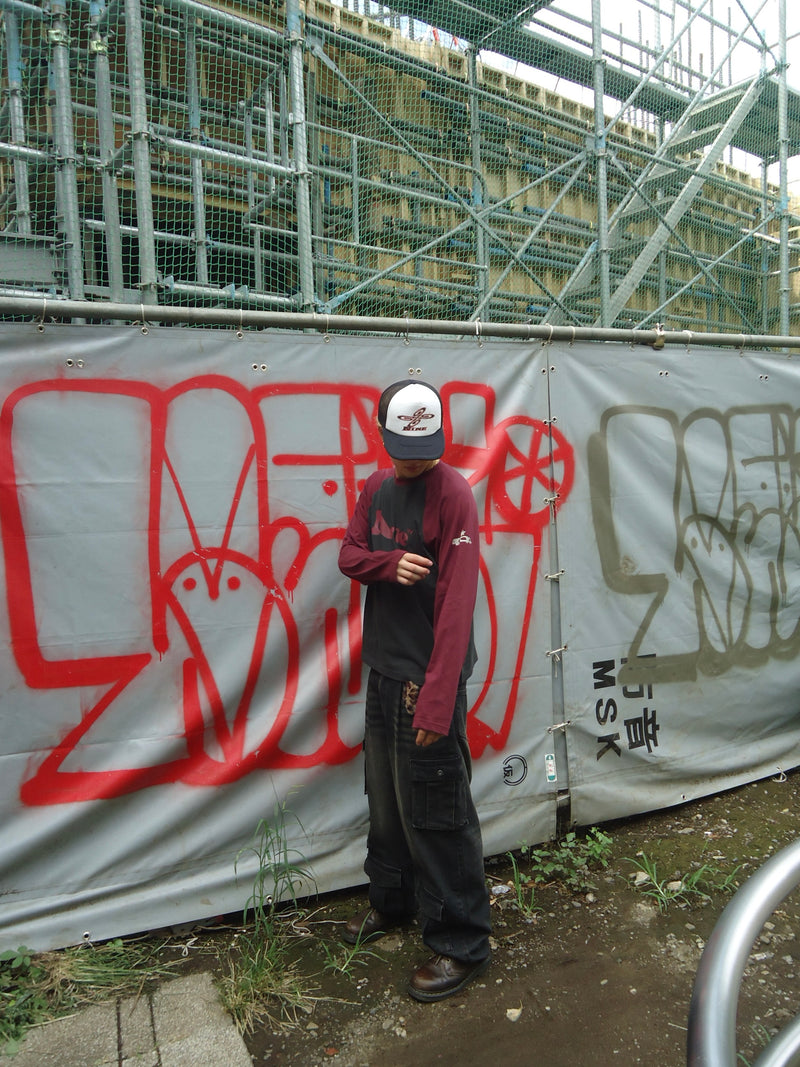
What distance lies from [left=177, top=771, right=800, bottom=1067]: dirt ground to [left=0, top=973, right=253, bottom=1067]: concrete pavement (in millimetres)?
133

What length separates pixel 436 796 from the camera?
253 centimetres

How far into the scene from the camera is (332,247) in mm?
7195

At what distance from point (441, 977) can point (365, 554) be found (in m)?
1.39

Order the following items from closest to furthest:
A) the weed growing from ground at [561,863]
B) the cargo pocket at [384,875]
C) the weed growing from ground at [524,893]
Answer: the cargo pocket at [384,875] < the weed growing from ground at [524,893] < the weed growing from ground at [561,863]

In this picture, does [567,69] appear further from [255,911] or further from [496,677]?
[255,911]

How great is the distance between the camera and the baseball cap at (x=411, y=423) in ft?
8.07

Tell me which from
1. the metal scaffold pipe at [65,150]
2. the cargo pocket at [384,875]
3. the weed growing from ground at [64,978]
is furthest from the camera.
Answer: the metal scaffold pipe at [65,150]

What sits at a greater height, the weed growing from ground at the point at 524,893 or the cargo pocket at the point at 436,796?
the cargo pocket at the point at 436,796

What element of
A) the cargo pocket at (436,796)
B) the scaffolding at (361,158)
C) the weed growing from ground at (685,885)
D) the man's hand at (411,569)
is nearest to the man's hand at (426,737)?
the cargo pocket at (436,796)

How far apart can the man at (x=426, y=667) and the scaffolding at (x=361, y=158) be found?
2.25 meters

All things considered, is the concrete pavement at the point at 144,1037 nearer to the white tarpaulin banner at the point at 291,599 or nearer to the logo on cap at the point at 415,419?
the white tarpaulin banner at the point at 291,599

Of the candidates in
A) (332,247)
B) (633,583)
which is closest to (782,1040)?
(633,583)

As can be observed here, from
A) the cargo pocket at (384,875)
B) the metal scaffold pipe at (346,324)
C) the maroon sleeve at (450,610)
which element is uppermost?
the metal scaffold pipe at (346,324)

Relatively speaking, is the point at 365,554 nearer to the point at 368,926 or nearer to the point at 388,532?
the point at 388,532
